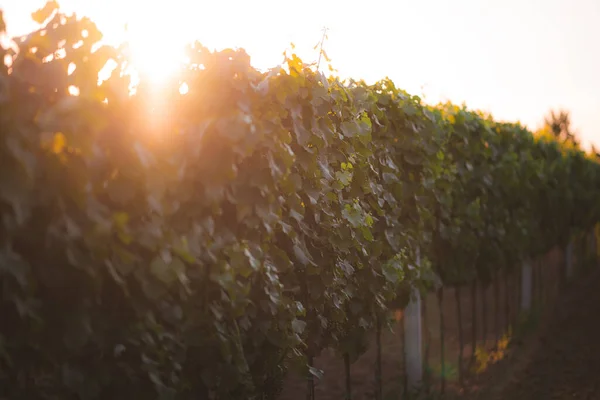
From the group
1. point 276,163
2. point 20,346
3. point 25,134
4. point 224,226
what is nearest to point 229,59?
point 276,163

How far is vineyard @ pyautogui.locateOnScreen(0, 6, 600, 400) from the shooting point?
229 centimetres

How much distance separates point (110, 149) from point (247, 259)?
1.00 m

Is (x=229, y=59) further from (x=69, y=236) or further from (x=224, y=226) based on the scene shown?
(x=69, y=236)

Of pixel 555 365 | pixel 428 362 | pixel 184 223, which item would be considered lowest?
pixel 555 365

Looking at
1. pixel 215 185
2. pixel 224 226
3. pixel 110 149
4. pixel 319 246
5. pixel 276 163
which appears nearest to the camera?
pixel 110 149

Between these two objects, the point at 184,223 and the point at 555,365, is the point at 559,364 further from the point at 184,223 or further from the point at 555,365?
the point at 184,223

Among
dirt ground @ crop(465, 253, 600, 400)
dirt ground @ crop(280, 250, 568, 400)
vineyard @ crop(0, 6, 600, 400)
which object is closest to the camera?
vineyard @ crop(0, 6, 600, 400)

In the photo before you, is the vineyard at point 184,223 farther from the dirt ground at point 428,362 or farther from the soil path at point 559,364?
the soil path at point 559,364

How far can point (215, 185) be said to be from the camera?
3062 mm

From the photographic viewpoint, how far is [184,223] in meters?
2.92

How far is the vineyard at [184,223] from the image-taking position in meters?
2.29

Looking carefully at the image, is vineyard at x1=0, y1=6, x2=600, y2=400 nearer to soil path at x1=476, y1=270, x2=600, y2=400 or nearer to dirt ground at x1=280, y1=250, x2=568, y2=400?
dirt ground at x1=280, y1=250, x2=568, y2=400

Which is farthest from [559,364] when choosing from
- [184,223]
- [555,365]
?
[184,223]

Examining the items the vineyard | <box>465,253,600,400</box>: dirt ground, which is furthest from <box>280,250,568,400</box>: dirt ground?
the vineyard
